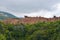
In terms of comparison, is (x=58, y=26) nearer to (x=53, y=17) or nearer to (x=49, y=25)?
(x=49, y=25)

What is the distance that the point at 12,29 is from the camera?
5481cm

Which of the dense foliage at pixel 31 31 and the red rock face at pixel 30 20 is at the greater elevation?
the red rock face at pixel 30 20

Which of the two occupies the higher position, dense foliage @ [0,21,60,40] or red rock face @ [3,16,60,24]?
red rock face @ [3,16,60,24]

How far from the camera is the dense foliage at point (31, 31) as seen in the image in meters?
50.8

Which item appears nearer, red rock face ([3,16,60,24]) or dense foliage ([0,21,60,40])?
dense foliage ([0,21,60,40])

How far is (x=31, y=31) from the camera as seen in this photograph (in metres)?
54.9

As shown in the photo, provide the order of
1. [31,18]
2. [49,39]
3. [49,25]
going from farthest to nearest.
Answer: [31,18] < [49,25] < [49,39]

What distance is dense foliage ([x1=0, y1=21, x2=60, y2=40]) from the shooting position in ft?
167

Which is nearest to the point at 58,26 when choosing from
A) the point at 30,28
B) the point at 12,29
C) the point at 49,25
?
the point at 49,25

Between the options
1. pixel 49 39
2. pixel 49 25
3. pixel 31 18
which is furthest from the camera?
pixel 31 18

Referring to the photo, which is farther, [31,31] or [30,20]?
[30,20]

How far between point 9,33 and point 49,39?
851 centimetres

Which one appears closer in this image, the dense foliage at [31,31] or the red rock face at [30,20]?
the dense foliage at [31,31]

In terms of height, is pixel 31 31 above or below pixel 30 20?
below
